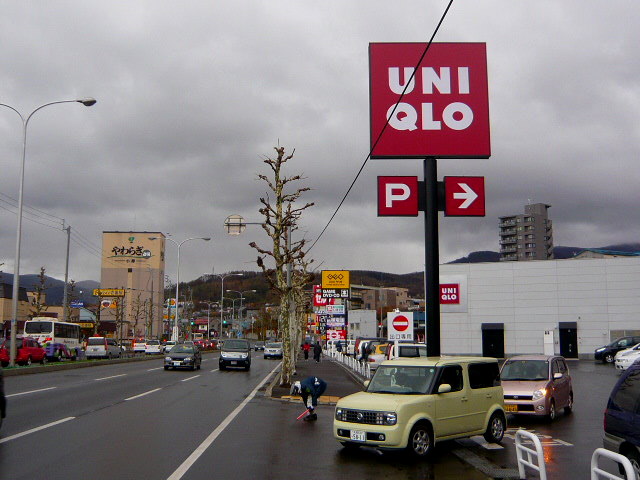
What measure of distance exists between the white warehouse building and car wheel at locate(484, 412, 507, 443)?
4521cm

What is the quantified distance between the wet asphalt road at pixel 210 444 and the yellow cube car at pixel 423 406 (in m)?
0.39

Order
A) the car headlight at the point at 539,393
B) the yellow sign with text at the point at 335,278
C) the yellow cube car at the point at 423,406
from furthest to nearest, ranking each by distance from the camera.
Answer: the yellow sign with text at the point at 335,278
the car headlight at the point at 539,393
the yellow cube car at the point at 423,406

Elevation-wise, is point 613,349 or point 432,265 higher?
point 432,265

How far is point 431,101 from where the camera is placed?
1817 centimetres

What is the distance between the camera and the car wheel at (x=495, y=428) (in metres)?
12.3

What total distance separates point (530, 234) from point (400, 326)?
424ft

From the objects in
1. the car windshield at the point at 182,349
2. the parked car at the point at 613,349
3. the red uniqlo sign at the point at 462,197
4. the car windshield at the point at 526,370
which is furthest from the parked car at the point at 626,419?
the parked car at the point at 613,349

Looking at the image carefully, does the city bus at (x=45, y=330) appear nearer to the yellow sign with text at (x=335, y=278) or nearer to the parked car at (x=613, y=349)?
the yellow sign with text at (x=335, y=278)

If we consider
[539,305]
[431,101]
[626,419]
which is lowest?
[626,419]

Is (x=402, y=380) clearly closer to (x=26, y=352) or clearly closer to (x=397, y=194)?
(x=397, y=194)

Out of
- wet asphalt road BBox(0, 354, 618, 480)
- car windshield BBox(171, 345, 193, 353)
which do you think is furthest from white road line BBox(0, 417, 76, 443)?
car windshield BBox(171, 345, 193, 353)

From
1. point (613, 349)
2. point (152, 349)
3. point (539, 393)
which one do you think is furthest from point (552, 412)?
point (152, 349)

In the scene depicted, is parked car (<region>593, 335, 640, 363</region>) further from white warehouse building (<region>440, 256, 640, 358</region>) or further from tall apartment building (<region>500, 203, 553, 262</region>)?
tall apartment building (<region>500, 203, 553, 262</region>)

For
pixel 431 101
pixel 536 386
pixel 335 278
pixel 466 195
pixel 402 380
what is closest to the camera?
pixel 402 380
